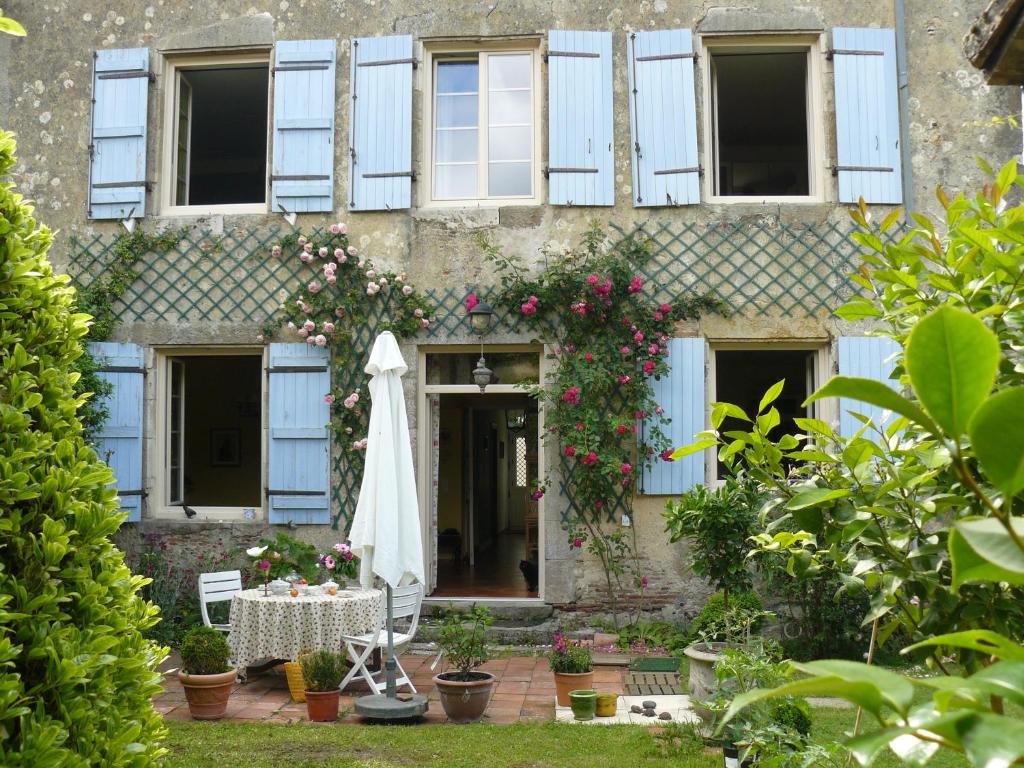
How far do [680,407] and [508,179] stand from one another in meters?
2.54

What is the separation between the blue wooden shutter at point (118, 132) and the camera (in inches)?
343

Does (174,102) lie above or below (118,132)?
above

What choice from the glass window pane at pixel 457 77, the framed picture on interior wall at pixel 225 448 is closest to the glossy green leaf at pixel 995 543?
the glass window pane at pixel 457 77

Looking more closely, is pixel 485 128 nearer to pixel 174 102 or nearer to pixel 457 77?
pixel 457 77

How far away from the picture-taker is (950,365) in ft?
1.88

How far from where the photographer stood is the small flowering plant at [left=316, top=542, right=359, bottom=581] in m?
8.00

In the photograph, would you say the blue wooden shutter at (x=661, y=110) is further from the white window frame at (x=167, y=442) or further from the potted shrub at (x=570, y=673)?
the potted shrub at (x=570, y=673)

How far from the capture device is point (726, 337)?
8.23 m

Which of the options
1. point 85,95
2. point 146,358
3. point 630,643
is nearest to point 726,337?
point 630,643

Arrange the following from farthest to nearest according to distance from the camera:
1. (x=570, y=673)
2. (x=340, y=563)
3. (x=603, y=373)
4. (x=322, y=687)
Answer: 1. (x=340, y=563)
2. (x=603, y=373)
3. (x=570, y=673)
4. (x=322, y=687)

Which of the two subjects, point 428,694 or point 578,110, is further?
point 578,110

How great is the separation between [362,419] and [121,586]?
6084 millimetres

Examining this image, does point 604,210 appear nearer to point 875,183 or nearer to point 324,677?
point 875,183

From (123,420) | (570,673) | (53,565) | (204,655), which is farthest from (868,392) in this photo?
(123,420)
